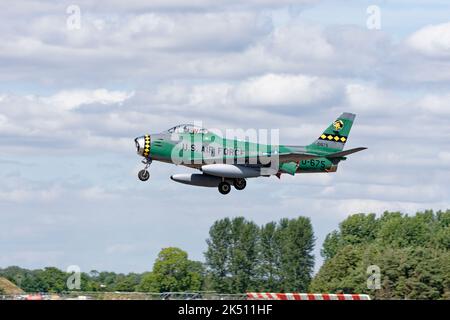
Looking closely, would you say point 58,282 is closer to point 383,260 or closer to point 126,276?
point 126,276

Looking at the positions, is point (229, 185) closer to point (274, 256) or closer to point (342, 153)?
point (342, 153)

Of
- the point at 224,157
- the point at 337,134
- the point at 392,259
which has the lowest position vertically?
the point at 392,259

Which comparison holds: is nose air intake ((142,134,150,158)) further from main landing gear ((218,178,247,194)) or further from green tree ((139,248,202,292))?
green tree ((139,248,202,292))

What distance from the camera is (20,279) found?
15025 cm

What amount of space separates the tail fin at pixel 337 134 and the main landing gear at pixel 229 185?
557 cm

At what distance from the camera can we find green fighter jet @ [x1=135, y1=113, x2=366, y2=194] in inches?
2606

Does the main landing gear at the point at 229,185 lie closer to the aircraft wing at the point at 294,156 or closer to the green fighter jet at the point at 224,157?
the green fighter jet at the point at 224,157

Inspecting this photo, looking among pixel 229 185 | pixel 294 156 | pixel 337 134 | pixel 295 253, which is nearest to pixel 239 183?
pixel 229 185

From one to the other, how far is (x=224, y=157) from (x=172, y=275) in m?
64.7

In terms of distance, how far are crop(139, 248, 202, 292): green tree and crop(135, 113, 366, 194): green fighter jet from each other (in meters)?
57.8

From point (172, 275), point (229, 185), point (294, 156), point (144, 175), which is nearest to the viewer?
point (144, 175)

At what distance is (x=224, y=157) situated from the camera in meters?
67.6
